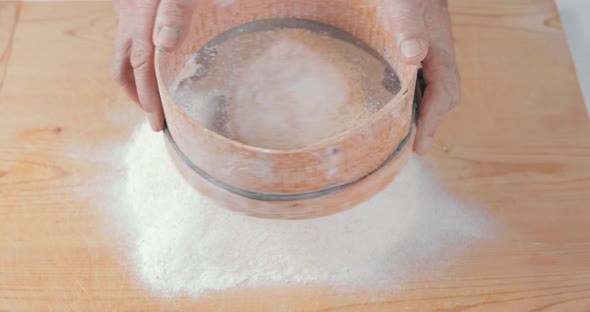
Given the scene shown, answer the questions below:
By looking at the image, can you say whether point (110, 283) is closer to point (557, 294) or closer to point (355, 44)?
point (355, 44)

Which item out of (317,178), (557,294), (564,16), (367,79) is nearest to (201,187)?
(317,178)

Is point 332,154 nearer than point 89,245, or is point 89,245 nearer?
point 332,154

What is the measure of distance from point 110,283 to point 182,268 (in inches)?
3.6

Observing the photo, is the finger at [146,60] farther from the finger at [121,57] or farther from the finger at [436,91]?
the finger at [436,91]

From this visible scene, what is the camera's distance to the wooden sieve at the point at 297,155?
23.5 inches

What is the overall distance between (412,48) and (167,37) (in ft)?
0.82

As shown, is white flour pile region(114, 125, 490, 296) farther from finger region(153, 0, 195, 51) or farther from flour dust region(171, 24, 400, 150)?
finger region(153, 0, 195, 51)

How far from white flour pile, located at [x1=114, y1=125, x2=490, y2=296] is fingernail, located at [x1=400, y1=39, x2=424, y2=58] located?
10.3 inches

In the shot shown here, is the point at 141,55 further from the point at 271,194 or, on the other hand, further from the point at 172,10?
the point at 271,194

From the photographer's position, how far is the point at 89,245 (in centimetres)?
82

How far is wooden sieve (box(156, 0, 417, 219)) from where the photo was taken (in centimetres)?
60

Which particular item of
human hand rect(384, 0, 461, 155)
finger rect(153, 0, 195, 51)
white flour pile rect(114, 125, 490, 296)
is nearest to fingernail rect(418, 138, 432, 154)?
human hand rect(384, 0, 461, 155)

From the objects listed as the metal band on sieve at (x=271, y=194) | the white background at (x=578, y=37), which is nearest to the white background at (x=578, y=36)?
the white background at (x=578, y=37)

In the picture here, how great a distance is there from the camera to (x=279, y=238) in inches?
32.4
